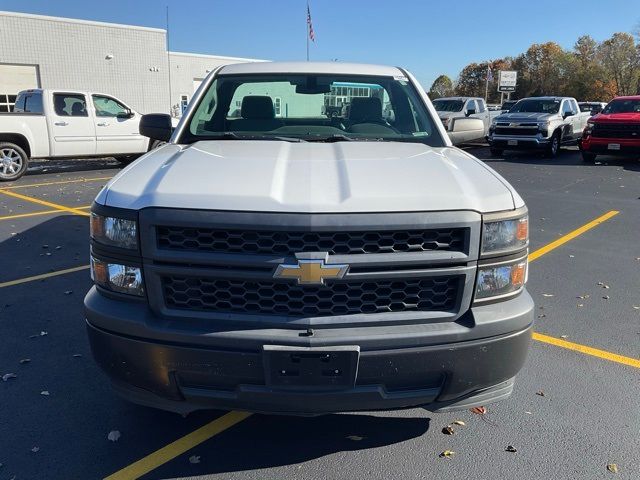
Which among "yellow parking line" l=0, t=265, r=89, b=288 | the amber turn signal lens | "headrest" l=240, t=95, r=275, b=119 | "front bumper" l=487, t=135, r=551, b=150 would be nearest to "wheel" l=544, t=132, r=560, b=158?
"front bumper" l=487, t=135, r=551, b=150

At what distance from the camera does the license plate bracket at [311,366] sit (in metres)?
2.15

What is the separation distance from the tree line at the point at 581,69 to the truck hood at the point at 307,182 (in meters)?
54.3

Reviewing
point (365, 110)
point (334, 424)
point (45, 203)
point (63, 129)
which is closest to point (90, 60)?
point (63, 129)

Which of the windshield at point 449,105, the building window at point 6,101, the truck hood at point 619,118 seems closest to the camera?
the truck hood at point 619,118

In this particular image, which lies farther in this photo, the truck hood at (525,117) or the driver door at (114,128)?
the truck hood at (525,117)

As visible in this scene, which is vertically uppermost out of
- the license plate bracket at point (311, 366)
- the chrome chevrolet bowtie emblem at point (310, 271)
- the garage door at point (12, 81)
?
the garage door at point (12, 81)

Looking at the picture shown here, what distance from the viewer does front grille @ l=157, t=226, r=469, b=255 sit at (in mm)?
2191

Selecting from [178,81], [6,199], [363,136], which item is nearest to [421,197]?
[363,136]

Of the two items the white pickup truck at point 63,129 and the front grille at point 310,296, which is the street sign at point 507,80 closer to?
the white pickup truck at point 63,129

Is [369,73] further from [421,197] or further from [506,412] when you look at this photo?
[506,412]

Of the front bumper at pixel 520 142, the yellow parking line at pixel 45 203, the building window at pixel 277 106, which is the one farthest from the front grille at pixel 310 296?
the front bumper at pixel 520 142

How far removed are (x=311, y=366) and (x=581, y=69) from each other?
251ft

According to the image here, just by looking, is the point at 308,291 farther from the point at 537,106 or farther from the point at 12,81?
the point at 12,81

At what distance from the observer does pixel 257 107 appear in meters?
3.95
